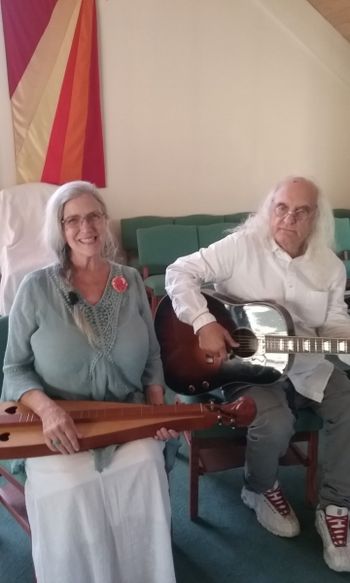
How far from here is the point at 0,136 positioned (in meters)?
3.42

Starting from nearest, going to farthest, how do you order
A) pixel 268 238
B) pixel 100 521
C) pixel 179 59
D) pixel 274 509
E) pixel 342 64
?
pixel 100 521, pixel 274 509, pixel 268 238, pixel 179 59, pixel 342 64

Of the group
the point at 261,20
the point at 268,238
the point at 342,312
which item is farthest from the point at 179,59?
the point at 342,312

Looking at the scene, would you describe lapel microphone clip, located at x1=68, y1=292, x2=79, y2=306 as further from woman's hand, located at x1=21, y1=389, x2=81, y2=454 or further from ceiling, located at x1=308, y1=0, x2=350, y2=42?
ceiling, located at x1=308, y1=0, x2=350, y2=42

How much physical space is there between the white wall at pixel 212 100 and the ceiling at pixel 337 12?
2.4 inches

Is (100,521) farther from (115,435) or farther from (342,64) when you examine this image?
(342,64)

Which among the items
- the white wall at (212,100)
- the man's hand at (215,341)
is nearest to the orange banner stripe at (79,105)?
the white wall at (212,100)

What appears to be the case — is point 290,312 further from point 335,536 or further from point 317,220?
point 335,536

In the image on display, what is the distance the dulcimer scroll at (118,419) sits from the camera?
1.17 metres

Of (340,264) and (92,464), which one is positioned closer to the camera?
(92,464)

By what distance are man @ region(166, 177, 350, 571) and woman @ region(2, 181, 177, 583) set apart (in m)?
0.34

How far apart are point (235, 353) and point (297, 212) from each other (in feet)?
1.90

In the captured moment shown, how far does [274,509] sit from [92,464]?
82 centimetres

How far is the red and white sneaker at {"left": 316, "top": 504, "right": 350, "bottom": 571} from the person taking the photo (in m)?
1.49

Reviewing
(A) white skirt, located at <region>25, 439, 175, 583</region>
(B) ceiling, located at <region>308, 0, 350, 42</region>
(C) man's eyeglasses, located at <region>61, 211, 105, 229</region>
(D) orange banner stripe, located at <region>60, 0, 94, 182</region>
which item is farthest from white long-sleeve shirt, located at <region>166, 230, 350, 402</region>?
(B) ceiling, located at <region>308, 0, 350, 42</region>
